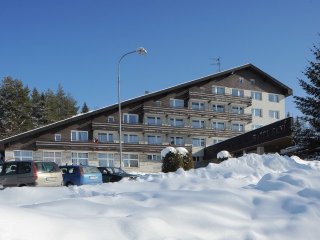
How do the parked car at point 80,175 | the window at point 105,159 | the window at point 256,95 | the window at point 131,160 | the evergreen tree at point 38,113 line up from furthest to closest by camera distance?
the evergreen tree at point 38,113
the window at point 256,95
the window at point 131,160
the window at point 105,159
the parked car at point 80,175

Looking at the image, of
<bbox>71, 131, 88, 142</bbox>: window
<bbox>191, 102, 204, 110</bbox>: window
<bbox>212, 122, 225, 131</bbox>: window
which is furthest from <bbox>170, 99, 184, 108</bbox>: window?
<bbox>71, 131, 88, 142</bbox>: window

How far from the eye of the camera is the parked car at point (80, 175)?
22.4 metres

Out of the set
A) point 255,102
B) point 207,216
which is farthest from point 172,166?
point 255,102

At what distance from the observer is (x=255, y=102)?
6275 cm

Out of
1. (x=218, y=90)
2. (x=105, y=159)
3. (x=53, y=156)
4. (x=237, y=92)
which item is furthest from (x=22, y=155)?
(x=237, y=92)

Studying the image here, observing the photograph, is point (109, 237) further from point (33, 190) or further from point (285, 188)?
point (33, 190)

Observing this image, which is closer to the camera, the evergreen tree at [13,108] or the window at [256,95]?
the window at [256,95]

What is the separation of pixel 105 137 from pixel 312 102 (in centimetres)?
3146

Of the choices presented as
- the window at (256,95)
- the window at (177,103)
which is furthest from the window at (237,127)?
the window at (177,103)

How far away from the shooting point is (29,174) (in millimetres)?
18156

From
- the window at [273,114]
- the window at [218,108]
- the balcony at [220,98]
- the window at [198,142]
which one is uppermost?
the balcony at [220,98]

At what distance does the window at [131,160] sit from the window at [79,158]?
14.3 ft

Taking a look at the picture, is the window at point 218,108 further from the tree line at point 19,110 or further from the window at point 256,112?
the tree line at point 19,110

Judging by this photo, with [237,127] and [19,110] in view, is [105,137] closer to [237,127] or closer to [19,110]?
[237,127]
